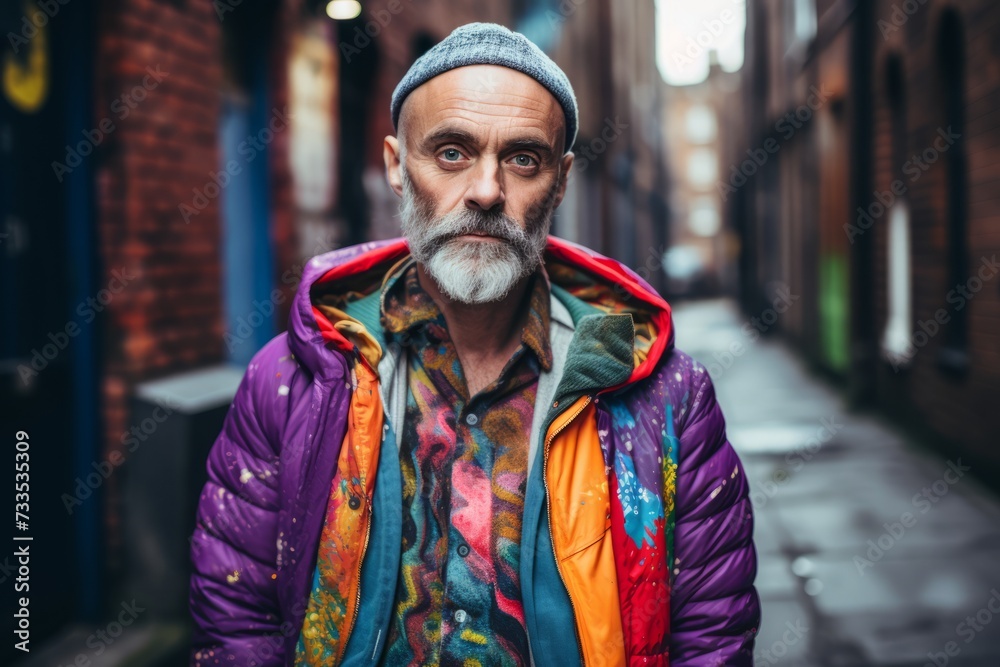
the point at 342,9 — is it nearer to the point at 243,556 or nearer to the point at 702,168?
the point at 243,556

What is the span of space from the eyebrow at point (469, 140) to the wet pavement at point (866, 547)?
10.4 ft

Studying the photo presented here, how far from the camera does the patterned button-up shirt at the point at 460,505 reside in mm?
1730

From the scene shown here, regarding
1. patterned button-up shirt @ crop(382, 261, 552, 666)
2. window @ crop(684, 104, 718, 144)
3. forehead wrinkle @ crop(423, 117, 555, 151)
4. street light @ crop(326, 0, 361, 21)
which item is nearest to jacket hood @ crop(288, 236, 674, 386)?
patterned button-up shirt @ crop(382, 261, 552, 666)

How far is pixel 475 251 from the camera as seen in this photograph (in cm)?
190

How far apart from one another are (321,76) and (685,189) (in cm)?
6243

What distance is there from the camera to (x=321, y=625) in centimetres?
172

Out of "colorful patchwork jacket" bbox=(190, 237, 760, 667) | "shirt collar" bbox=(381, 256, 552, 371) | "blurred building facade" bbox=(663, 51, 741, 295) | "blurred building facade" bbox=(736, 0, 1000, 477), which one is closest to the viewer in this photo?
"colorful patchwork jacket" bbox=(190, 237, 760, 667)

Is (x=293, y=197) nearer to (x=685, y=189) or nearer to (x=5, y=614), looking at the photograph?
(x=5, y=614)

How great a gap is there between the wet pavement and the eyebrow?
10.4 ft

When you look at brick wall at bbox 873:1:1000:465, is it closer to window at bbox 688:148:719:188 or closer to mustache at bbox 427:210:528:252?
mustache at bbox 427:210:528:252

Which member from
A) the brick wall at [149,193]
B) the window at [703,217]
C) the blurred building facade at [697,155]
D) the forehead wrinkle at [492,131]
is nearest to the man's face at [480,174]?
the forehead wrinkle at [492,131]

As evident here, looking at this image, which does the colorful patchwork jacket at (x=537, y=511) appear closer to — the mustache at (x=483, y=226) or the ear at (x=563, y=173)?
the mustache at (x=483, y=226)

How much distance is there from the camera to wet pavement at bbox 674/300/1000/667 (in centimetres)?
425

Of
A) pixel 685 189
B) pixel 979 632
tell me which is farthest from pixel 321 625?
pixel 685 189
